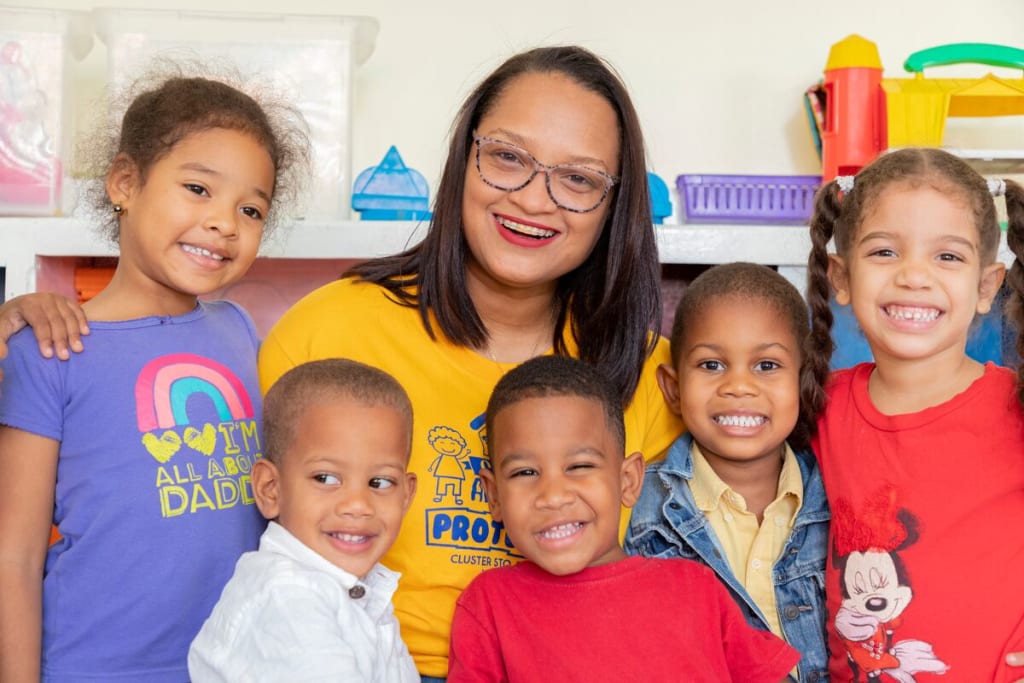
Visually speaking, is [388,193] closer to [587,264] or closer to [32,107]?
[587,264]

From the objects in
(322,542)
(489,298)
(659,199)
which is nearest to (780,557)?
(489,298)

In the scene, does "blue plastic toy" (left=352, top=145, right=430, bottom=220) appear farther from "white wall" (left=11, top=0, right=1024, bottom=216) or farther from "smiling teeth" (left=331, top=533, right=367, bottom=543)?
"smiling teeth" (left=331, top=533, right=367, bottom=543)

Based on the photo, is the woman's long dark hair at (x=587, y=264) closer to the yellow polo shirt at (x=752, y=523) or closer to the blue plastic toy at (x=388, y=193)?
the yellow polo shirt at (x=752, y=523)

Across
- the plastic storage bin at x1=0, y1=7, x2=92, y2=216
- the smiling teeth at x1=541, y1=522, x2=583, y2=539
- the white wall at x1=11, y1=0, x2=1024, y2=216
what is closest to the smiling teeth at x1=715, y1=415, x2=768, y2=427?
the smiling teeth at x1=541, y1=522, x2=583, y2=539

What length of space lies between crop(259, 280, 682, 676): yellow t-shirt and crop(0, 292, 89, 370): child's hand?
1.04 ft

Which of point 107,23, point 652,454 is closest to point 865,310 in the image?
point 652,454

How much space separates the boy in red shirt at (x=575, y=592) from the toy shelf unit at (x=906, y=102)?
1.23 m

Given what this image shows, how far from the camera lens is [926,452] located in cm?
164

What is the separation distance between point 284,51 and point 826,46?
1.41m

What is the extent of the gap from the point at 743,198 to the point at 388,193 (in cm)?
82

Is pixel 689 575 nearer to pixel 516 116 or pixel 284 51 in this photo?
pixel 516 116

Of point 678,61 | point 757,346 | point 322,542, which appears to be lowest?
point 322,542

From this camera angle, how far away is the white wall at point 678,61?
2.89m

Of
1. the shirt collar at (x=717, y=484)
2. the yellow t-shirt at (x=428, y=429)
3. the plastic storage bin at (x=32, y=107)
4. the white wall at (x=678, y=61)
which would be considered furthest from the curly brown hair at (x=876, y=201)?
the plastic storage bin at (x=32, y=107)
